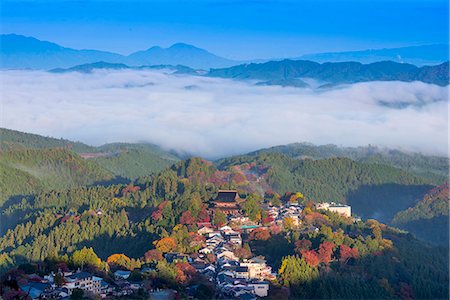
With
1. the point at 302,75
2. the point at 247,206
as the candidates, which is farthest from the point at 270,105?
the point at 247,206

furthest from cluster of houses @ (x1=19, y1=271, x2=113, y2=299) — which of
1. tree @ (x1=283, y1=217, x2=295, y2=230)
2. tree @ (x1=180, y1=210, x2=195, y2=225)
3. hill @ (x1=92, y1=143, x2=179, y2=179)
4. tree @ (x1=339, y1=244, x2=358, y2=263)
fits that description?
hill @ (x1=92, y1=143, x2=179, y2=179)

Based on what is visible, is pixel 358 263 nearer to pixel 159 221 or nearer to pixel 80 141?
pixel 159 221

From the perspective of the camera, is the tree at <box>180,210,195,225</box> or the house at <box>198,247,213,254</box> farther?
the tree at <box>180,210,195,225</box>

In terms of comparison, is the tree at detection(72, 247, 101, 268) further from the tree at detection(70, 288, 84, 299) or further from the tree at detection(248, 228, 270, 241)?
the tree at detection(248, 228, 270, 241)

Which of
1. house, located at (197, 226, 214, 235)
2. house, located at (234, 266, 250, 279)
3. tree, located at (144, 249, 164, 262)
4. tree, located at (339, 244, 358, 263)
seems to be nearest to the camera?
house, located at (234, 266, 250, 279)

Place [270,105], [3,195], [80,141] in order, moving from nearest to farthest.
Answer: [3,195] → [80,141] → [270,105]

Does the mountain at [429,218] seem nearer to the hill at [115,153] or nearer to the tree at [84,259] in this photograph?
the hill at [115,153]
